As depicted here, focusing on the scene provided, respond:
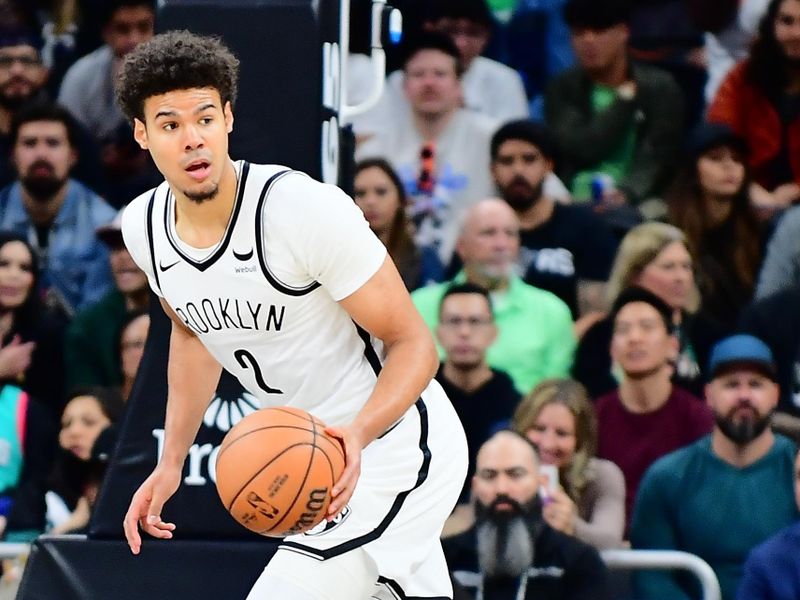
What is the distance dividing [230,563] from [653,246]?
2891 millimetres

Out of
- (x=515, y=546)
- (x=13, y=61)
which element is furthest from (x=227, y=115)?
(x=13, y=61)

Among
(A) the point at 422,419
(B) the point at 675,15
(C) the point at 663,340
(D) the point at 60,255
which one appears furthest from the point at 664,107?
(A) the point at 422,419

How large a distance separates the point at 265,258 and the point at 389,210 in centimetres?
372

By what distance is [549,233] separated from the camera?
805 centimetres

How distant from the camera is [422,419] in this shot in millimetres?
4492

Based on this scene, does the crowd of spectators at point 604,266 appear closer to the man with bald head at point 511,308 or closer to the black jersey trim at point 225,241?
the man with bald head at point 511,308

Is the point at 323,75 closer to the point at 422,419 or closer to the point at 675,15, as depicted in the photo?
the point at 422,419

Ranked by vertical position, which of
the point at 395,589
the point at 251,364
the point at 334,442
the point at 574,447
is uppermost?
the point at 251,364

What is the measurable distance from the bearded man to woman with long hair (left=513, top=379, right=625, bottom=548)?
2467 millimetres

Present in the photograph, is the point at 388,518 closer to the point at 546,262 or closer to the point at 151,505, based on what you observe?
the point at 151,505

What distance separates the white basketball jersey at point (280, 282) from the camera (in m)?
4.18

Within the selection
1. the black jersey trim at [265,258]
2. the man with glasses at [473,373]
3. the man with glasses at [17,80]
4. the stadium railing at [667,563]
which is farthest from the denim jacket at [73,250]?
the black jersey trim at [265,258]

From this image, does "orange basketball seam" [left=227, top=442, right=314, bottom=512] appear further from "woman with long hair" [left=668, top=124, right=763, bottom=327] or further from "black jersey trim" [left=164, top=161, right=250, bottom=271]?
"woman with long hair" [left=668, top=124, right=763, bottom=327]

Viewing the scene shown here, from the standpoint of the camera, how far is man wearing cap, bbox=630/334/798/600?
6672 mm
